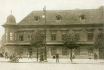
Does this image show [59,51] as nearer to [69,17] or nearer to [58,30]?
[58,30]

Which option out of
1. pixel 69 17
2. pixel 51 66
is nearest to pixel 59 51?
pixel 69 17

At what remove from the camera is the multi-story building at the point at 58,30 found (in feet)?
134

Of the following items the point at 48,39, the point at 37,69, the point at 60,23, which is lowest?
the point at 37,69

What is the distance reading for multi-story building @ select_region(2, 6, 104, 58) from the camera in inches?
1612

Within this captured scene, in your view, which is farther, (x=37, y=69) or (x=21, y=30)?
(x=21, y=30)

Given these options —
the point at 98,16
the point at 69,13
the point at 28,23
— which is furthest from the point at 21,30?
the point at 98,16

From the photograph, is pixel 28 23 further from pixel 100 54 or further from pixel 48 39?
pixel 100 54

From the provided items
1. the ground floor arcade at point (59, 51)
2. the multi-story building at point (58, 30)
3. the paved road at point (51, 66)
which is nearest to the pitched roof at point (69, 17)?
the multi-story building at point (58, 30)

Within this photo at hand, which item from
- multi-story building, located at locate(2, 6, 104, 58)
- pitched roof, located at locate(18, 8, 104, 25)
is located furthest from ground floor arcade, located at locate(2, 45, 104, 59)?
pitched roof, located at locate(18, 8, 104, 25)

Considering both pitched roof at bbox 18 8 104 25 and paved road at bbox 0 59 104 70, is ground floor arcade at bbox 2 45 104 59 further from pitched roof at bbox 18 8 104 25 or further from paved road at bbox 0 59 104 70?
paved road at bbox 0 59 104 70

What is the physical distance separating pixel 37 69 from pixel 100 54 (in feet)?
66.8

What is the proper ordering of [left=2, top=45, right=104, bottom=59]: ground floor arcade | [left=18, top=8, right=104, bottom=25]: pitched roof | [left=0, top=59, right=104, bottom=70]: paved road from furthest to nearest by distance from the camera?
[left=2, top=45, right=104, bottom=59]: ground floor arcade, [left=18, top=8, right=104, bottom=25]: pitched roof, [left=0, top=59, right=104, bottom=70]: paved road

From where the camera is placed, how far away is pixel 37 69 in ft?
74.0

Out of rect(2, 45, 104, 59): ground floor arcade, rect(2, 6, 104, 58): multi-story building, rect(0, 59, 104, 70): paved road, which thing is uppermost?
rect(2, 6, 104, 58): multi-story building
